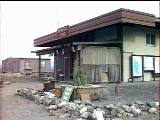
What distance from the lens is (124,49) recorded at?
2298cm

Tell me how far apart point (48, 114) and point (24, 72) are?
37.4 m

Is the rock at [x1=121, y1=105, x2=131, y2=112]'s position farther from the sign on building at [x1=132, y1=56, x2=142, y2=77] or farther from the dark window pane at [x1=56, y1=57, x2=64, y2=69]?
the dark window pane at [x1=56, y1=57, x2=64, y2=69]

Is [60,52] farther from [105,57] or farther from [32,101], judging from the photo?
[32,101]

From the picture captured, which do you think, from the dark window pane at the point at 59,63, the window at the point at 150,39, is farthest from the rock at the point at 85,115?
the dark window pane at the point at 59,63

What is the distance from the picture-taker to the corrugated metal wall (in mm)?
21391

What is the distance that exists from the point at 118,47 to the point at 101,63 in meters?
1.98

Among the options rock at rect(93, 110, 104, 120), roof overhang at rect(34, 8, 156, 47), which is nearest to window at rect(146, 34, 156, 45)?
roof overhang at rect(34, 8, 156, 47)

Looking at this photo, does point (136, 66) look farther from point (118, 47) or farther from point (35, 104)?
point (35, 104)

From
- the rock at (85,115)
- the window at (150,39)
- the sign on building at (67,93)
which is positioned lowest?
the rock at (85,115)

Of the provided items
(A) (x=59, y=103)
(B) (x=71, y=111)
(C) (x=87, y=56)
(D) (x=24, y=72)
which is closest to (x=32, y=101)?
(A) (x=59, y=103)

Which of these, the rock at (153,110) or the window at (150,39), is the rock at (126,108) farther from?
the window at (150,39)

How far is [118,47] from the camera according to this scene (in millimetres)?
22859

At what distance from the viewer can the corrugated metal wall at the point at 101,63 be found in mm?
21391

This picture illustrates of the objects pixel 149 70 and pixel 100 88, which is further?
pixel 149 70
